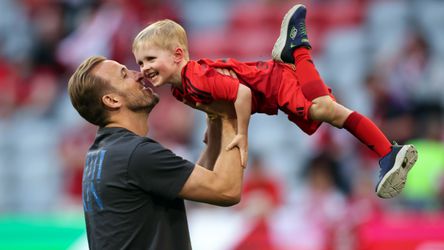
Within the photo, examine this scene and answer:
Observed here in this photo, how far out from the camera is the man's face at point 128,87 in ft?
14.7

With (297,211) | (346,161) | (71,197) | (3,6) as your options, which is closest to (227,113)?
(297,211)

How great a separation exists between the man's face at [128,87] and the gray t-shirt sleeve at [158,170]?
264 millimetres

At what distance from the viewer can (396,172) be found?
14.2ft

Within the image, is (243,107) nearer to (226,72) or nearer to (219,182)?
(226,72)

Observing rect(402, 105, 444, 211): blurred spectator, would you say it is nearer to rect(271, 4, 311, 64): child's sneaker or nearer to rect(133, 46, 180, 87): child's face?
rect(271, 4, 311, 64): child's sneaker

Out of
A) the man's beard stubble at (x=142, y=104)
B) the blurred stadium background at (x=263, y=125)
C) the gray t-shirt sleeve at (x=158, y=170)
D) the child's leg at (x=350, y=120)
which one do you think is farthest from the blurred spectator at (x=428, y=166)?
the gray t-shirt sleeve at (x=158, y=170)

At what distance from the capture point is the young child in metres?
4.39

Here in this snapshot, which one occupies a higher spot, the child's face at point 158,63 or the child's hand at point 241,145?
the child's face at point 158,63

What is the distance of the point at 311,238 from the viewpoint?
7.33 meters

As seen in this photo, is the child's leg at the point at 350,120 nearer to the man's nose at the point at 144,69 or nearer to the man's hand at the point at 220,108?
the man's hand at the point at 220,108

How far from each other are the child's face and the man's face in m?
0.07

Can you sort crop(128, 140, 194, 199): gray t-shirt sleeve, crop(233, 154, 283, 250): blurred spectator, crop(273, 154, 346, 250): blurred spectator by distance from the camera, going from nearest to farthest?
1. crop(128, 140, 194, 199): gray t-shirt sleeve
2. crop(233, 154, 283, 250): blurred spectator
3. crop(273, 154, 346, 250): blurred spectator

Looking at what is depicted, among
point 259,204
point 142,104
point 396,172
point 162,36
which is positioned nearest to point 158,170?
point 142,104

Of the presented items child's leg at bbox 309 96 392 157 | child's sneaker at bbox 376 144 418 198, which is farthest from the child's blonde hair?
child's sneaker at bbox 376 144 418 198
